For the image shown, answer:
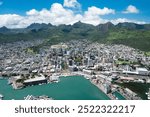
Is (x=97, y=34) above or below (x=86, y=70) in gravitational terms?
above

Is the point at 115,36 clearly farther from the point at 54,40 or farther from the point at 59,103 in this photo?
the point at 59,103

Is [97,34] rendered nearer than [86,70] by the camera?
No

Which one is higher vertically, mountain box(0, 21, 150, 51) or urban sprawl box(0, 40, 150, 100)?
mountain box(0, 21, 150, 51)

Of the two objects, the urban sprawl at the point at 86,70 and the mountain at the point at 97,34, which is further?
the mountain at the point at 97,34

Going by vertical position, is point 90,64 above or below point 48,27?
below

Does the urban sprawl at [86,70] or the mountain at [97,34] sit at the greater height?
the mountain at [97,34]

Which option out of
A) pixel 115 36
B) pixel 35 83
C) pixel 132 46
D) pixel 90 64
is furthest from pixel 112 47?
pixel 35 83

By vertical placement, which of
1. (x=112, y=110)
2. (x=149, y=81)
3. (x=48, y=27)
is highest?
(x=48, y=27)

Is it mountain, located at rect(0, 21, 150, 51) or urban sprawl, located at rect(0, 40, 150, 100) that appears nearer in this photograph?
urban sprawl, located at rect(0, 40, 150, 100)
